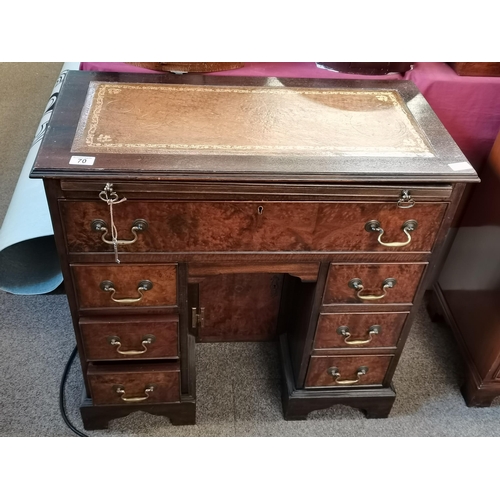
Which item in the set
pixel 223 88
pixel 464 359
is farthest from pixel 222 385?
pixel 223 88

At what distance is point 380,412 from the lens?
138cm

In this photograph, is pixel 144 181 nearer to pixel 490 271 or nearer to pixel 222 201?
pixel 222 201

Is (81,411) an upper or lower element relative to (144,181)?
lower

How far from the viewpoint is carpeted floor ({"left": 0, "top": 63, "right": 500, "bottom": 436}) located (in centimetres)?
136

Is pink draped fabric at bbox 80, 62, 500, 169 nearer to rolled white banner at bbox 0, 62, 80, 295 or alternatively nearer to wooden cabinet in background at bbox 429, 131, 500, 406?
wooden cabinet in background at bbox 429, 131, 500, 406

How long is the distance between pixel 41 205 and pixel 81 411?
554 mm

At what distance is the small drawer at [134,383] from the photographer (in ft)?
3.92

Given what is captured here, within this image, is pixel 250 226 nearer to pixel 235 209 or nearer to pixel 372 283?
pixel 235 209

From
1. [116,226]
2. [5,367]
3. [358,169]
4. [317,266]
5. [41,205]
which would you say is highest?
[358,169]

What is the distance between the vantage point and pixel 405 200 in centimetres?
96

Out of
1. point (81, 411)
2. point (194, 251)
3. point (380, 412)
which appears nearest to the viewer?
point (194, 251)

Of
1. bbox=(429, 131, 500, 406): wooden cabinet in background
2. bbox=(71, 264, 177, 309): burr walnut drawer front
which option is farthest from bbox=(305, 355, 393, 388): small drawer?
bbox=(71, 264, 177, 309): burr walnut drawer front

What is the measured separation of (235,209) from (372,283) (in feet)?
1.13

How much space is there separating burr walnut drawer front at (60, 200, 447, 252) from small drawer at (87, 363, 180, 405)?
0.33m
